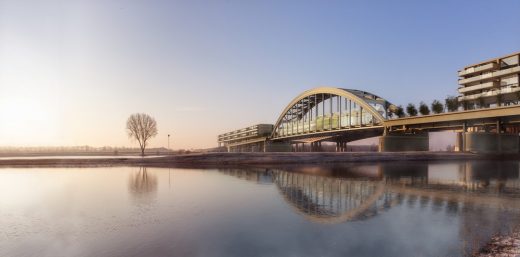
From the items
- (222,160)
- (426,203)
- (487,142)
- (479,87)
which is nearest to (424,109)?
(487,142)

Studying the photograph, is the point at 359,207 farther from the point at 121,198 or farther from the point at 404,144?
the point at 404,144

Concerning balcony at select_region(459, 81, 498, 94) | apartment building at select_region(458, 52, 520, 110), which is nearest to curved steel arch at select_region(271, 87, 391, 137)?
apartment building at select_region(458, 52, 520, 110)

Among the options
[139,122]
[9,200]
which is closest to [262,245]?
[9,200]

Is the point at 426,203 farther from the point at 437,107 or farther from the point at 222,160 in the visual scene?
the point at 437,107

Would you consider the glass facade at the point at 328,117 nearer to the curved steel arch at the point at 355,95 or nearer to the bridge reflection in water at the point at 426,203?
the curved steel arch at the point at 355,95

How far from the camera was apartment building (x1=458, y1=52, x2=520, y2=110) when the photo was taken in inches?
3184

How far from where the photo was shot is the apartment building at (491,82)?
80875mm

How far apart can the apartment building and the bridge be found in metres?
10.7

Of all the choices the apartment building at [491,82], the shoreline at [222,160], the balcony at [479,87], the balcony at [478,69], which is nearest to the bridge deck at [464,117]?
the shoreline at [222,160]

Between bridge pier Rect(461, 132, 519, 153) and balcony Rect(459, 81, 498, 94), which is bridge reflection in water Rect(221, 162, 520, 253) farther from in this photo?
balcony Rect(459, 81, 498, 94)

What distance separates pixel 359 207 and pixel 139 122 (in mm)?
83844

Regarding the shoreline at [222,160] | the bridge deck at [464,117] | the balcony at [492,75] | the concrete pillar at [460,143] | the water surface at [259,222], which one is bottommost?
the water surface at [259,222]

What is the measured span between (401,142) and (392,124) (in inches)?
188

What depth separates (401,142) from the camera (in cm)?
7238
